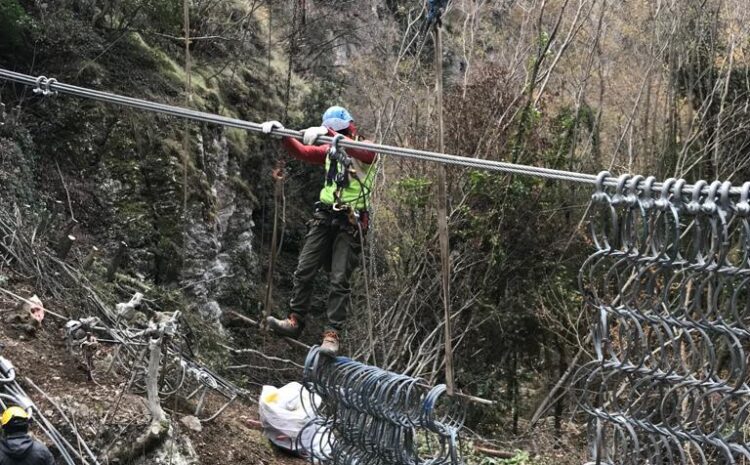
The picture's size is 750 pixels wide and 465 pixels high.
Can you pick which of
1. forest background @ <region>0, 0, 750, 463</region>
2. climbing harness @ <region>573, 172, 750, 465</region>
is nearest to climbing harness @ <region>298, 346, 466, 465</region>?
climbing harness @ <region>573, 172, 750, 465</region>

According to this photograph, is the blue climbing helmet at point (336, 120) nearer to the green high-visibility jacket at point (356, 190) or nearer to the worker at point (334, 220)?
the worker at point (334, 220)

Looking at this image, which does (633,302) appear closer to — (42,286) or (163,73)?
(42,286)

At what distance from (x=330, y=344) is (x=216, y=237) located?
576 cm

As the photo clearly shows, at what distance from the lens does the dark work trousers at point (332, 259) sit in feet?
14.1

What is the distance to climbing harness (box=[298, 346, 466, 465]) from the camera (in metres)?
4.04

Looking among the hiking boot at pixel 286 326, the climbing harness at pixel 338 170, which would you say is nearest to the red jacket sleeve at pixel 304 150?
the climbing harness at pixel 338 170

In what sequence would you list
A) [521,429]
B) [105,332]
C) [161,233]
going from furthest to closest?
1. [521,429]
2. [161,233]
3. [105,332]

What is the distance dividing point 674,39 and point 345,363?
31.5 feet

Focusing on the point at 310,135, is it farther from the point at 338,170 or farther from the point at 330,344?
the point at 330,344

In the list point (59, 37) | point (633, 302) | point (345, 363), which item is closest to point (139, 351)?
point (345, 363)

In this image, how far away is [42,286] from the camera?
583 cm

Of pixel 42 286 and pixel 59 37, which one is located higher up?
pixel 59 37

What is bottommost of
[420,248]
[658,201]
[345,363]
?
[420,248]

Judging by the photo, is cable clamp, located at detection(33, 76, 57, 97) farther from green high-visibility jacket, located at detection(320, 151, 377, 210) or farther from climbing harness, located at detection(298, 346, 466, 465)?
climbing harness, located at detection(298, 346, 466, 465)
